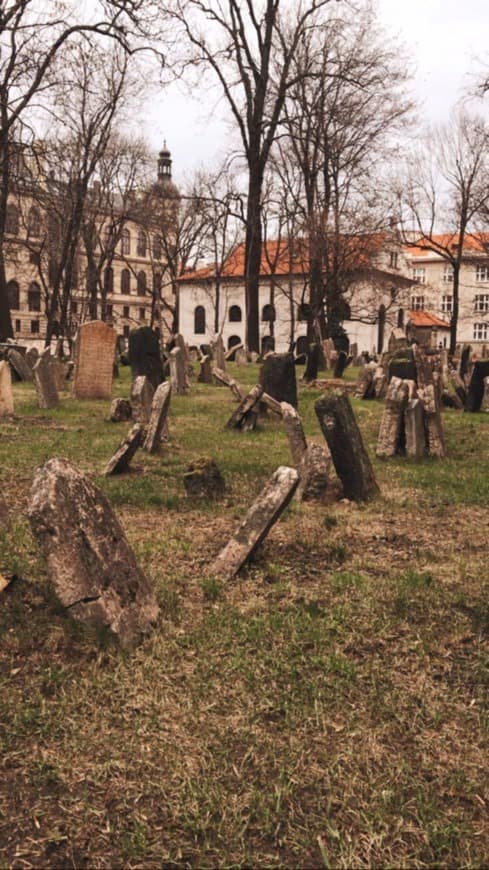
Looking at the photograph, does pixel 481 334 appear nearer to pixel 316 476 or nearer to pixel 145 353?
pixel 145 353

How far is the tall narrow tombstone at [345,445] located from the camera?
6324 mm

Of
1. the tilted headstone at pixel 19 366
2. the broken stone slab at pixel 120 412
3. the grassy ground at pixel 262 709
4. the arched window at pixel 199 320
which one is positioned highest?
the arched window at pixel 199 320

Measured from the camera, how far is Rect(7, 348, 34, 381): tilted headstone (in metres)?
16.8

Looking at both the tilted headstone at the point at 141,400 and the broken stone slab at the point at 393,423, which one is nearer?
the broken stone slab at the point at 393,423

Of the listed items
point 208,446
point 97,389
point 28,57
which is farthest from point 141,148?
point 208,446

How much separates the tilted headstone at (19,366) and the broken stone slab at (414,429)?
36.5ft

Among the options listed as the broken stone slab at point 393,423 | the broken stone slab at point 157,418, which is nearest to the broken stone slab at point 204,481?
the broken stone slab at point 157,418

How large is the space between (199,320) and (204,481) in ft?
193

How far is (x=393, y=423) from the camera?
846 cm

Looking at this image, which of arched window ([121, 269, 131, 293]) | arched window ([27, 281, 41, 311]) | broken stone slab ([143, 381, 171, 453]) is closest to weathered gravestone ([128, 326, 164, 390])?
broken stone slab ([143, 381, 171, 453])

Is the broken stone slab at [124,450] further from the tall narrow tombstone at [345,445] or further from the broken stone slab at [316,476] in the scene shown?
the tall narrow tombstone at [345,445]

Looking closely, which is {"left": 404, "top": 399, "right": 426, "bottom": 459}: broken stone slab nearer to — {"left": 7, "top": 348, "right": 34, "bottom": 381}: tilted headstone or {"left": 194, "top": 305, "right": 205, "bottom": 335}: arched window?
{"left": 7, "top": 348, "right": 34, "bottom": 381}: tilted headstone

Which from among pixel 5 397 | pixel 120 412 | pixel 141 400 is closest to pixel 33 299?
pixel 5 397

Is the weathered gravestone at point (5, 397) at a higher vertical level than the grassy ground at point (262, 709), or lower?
higher
